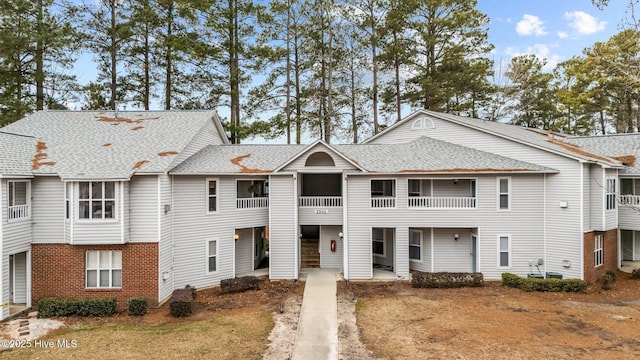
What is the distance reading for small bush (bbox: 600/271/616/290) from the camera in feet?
54.7

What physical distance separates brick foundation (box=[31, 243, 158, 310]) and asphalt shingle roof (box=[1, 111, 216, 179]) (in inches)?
126

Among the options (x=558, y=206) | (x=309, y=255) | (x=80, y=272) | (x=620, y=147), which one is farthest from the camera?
(x=309, y=255)

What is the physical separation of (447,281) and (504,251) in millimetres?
3832

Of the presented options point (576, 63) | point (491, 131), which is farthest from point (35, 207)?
point (576, 63)

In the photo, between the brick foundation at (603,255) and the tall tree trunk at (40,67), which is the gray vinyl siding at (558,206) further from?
the tall tree trunk at (40,67)

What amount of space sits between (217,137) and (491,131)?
1700cm

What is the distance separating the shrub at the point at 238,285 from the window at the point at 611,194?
19.1 metres

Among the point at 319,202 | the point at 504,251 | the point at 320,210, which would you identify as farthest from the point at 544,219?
the point at 319,202

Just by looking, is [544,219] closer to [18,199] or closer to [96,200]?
[96,200]

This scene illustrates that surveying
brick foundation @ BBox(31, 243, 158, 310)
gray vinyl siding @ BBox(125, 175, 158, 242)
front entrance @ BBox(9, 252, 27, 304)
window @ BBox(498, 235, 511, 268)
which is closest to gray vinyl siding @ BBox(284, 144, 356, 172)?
gray vinyl siding @ BBox(125, 175, 158, 242)

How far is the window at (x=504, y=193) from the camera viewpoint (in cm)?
1778

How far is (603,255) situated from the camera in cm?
1844

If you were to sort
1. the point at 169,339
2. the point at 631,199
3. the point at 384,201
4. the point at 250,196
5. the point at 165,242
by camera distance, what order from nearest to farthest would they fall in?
the point at 169,339 < the point at 165,242 < the point at 384,201 < the point at 631,199 < the point at 250,196

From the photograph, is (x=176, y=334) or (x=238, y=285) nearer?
(x=176, y=334)
